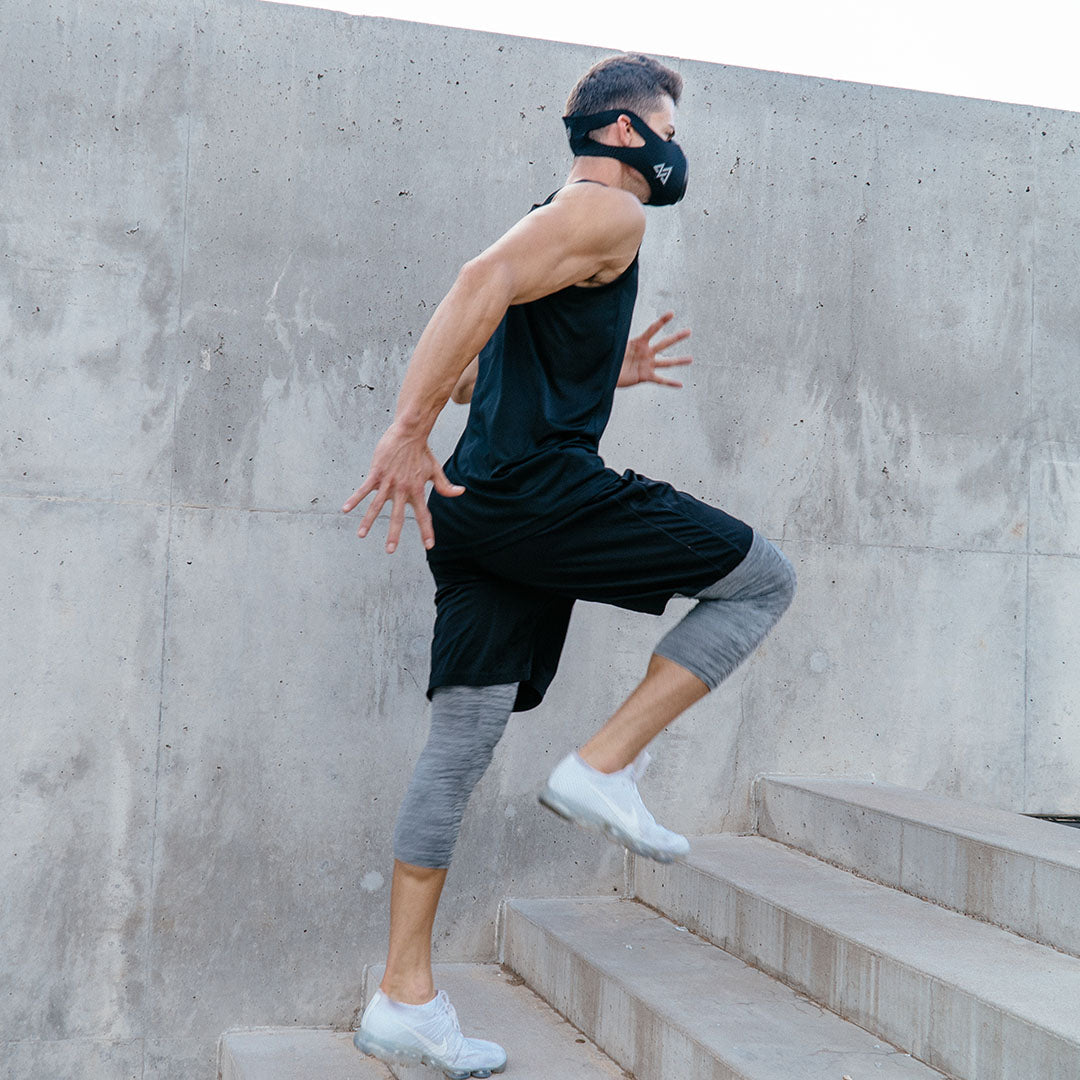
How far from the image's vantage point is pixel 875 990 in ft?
7.42

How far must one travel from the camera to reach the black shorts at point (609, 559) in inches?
81.8

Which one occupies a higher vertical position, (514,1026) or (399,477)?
(399,477)

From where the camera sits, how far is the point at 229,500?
327cm

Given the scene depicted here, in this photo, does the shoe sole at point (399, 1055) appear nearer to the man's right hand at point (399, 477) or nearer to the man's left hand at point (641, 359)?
the man's right hand at point (399, 477)

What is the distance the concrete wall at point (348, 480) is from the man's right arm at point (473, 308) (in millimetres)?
1400

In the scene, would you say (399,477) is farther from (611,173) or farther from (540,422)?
(611,173)

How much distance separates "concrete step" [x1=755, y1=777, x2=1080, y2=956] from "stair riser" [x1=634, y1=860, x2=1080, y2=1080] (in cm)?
39

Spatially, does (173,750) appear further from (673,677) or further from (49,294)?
(673,677)

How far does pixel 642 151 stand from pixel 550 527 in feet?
2.33

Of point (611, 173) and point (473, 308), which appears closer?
point (473, 308)

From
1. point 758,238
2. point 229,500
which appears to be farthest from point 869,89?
point 229,500

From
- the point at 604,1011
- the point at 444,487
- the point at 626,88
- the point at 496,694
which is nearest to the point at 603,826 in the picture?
the point at 496,694

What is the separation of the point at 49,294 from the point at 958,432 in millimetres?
2751

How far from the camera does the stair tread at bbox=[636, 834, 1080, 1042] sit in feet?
6.63
